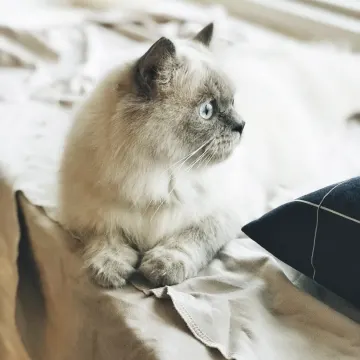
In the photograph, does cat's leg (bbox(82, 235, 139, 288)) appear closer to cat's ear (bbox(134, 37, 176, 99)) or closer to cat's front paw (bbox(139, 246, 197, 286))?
cat's front paw (bbox(139, 246, 197, 286))

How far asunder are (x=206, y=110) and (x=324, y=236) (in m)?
0.34

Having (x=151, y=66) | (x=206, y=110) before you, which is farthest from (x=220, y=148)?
(x=151, y=66)

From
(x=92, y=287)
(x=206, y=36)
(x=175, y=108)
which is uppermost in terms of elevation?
(x=206, y=36)

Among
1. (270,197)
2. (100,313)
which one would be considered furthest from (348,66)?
(100,313)

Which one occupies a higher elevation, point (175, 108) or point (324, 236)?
point (175, 108)

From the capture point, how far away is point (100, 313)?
945 millimetres

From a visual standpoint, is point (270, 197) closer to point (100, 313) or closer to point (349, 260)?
point (349, 260)

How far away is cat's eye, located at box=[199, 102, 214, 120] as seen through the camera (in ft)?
3.28

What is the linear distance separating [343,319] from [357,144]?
709mm

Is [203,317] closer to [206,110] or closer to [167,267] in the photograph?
[167,267]

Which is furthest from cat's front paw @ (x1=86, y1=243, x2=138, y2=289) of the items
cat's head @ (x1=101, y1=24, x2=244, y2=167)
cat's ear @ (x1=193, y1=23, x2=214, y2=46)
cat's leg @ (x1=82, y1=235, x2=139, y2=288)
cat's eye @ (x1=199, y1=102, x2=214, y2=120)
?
cat's ear @ (x1=193, y1=23, x2=214, y2=46)

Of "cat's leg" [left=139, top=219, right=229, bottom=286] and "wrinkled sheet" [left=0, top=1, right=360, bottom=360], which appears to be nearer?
"wrinkled sheet" [left=0, top=1, right=360, bottom=360]

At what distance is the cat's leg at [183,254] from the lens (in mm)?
967

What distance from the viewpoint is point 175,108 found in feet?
3.19
